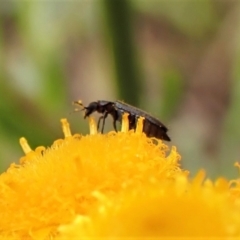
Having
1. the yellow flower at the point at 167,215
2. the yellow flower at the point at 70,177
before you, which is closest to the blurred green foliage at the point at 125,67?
the yellow flower at the point at 70,177

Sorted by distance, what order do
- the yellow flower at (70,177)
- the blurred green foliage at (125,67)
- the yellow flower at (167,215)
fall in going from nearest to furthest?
the yellow flower at (167,215) → the yellow flower at (70,177) → the blurred green foliage at (125,67)

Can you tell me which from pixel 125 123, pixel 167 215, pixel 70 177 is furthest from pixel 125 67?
pixel 167 215

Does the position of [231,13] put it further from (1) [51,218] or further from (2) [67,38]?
(1) [51,218]

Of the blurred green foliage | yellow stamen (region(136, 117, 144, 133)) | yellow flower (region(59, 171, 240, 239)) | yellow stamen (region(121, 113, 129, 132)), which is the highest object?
the blurred green foliage

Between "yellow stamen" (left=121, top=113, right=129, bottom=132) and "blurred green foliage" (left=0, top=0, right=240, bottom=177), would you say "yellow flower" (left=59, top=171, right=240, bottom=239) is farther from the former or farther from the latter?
"blurred green foliage" (left=0, top=0, right=240, bottom=177)

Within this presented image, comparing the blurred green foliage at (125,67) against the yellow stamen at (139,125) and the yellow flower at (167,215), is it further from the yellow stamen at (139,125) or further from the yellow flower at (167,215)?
the yellow flower at (167,215)

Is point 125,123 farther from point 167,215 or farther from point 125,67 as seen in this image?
point 125,67

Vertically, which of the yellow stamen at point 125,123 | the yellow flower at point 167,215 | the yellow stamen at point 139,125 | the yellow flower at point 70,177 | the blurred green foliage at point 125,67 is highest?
the blurred green foliage at point 125,67

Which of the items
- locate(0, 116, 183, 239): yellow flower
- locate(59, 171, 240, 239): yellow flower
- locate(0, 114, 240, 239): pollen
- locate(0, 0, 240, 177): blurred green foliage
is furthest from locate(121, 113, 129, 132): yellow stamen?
locate(0, 0, 240, 177): blurred green foliage

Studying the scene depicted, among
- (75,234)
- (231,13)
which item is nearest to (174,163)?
(75,234)
